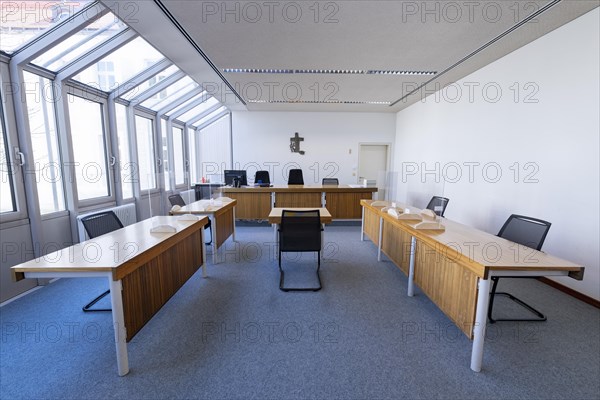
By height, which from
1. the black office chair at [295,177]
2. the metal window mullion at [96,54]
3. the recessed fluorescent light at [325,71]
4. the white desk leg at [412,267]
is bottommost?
the white desk leg at [412,267]

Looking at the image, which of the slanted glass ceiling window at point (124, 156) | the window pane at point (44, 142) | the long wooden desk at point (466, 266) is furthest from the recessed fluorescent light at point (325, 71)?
the long wooden desk at point (466, 266)

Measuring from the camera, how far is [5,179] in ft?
9.09

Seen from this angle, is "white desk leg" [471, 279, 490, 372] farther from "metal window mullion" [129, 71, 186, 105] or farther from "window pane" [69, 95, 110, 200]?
"metal window mullion" [129, 71, 186, 105]

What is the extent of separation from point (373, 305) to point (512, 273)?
131 cm

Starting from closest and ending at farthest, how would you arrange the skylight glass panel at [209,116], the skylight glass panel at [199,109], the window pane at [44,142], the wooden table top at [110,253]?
the wooden table top at [110,253] < the window pane at [44,142] < the skylight glass panel at [199,109] < the skylight glass panel at [209,116]

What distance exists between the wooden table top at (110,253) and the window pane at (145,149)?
3.03 metres

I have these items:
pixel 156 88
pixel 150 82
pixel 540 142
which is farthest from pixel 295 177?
pixel 540 142

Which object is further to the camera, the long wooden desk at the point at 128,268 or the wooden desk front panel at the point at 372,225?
the wooden desk front panel at the point at 372,225

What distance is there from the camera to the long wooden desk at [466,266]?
173cm

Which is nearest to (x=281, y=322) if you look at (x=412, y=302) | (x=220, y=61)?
(x=412, y=302)

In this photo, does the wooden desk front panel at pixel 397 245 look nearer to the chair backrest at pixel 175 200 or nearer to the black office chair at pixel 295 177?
the chair backrest at pixel 175 200

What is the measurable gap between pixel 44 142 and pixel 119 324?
9.81ft

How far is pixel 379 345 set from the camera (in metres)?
2.11

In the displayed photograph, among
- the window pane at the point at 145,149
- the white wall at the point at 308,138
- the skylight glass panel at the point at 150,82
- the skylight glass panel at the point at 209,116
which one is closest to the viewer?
the skylight glass panel at the point at 150,82
